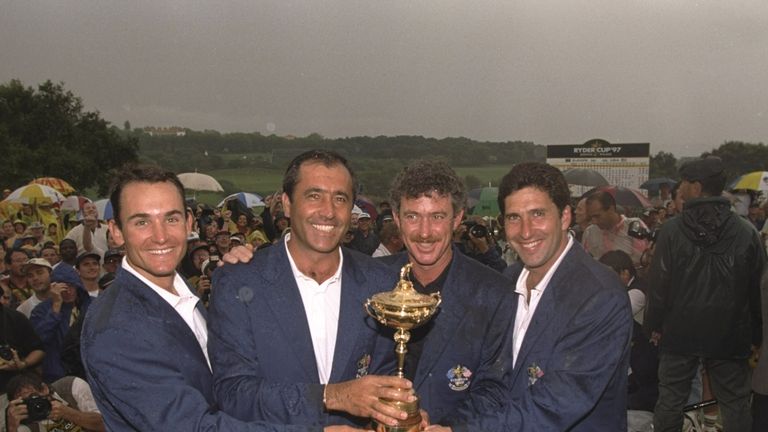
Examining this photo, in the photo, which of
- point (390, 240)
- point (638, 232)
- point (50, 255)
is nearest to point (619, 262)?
point (638, 232)

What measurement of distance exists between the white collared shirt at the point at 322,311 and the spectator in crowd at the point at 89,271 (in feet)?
15.5

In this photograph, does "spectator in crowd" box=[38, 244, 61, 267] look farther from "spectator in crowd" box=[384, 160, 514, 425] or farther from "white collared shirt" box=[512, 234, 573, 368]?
"white collared shirt" box=[512, 234, 573, 368]

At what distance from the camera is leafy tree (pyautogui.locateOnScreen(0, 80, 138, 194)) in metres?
34.3

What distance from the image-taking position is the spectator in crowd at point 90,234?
9.64m

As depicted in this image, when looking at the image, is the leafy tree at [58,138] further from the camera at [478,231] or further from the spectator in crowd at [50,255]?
the camera at [478,231]

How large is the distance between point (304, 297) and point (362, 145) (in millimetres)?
18911

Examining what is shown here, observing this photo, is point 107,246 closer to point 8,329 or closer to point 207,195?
point 8,329

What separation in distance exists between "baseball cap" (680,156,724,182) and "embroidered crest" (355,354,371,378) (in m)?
4.03

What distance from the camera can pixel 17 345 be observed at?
5.38 m

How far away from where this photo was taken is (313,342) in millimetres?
2779

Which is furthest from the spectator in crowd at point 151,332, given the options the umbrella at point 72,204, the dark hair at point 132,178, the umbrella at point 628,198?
the umbrella at point 72,204

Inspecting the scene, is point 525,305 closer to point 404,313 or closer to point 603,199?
point 404,313

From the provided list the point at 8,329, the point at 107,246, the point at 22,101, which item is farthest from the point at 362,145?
the point at 22,101

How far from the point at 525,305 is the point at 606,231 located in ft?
17.5
